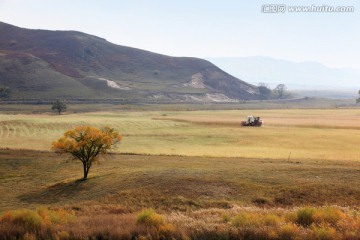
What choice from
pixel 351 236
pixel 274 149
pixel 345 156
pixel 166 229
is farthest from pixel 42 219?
pixel 274 149

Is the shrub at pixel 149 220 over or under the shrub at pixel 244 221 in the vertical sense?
under

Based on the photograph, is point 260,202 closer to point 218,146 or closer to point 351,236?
point 351,236

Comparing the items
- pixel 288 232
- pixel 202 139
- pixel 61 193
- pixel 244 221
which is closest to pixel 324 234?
pixel 288 232

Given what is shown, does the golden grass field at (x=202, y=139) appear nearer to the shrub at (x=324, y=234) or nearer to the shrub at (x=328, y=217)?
the shrub at (x=328, y=217)

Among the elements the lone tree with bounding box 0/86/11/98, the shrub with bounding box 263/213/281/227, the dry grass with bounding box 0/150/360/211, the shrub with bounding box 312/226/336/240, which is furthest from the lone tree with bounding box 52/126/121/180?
the lone tree with bounding box 0/86/11/98

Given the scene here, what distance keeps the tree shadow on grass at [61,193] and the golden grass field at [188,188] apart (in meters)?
0.10

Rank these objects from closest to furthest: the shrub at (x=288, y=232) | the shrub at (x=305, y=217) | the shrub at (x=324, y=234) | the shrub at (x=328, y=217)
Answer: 1. the shrub at (x=324, y=234)
2. the shrub at (x=288, y=232)
3. the shrub at (x=328, y=217)
4. the shrub at (x=305, y=217)

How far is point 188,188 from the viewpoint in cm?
2938

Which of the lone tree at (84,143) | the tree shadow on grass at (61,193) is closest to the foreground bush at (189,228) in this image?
the tree shadow on grass at (61,193)

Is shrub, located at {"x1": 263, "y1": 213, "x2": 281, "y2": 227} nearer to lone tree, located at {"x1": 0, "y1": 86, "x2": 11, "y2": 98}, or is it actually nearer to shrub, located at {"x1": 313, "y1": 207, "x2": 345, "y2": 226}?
shrub, located at {"x1": 313, "y1": 207, "x2": 345, "y2": 226}

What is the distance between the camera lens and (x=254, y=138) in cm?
7306

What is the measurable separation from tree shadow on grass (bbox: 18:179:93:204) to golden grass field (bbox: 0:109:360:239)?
0.10m

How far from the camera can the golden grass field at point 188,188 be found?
1462 centimetres

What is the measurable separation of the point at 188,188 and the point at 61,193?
39.9 ft
